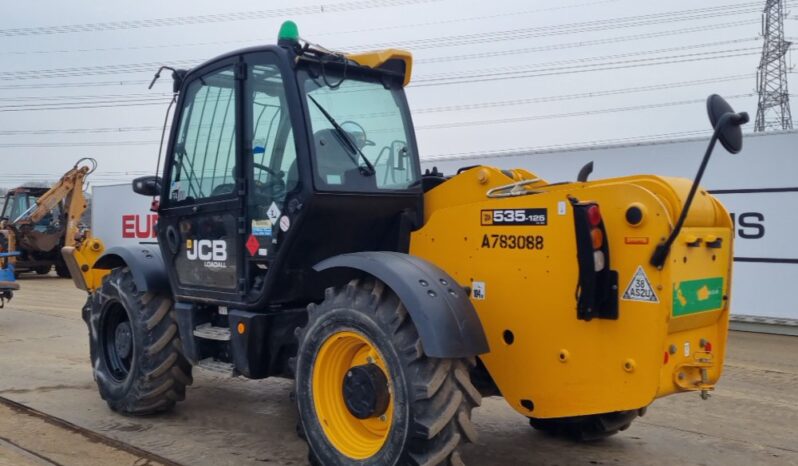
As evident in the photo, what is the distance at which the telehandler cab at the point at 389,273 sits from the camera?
11.7 ft

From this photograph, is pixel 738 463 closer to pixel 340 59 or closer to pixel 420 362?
pixel 420 362

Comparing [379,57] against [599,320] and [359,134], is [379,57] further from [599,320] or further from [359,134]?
[599,320]

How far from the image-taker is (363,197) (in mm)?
4465

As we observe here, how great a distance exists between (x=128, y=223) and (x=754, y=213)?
1506 cm

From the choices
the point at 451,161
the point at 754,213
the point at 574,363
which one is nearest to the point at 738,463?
the point at 574,363

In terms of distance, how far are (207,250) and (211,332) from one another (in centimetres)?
56

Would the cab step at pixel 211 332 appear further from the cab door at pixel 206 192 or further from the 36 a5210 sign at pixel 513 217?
the 36 a5210 sign at pixel 513 217

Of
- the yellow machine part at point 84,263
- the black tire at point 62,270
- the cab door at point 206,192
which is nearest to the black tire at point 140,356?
the cab door at point 206,192

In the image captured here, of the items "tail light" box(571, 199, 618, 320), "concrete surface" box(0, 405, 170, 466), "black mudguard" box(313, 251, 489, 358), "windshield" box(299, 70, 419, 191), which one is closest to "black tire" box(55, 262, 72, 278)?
"concrete surface" box(0, 405, 170, 466)

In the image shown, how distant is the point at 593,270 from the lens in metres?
3.55

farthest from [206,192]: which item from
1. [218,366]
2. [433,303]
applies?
[433,303]

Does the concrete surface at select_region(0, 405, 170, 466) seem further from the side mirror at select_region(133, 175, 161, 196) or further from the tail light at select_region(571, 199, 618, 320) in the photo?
the tail light at select_region(571, 199, 618, 320)

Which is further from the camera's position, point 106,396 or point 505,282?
point 106,396

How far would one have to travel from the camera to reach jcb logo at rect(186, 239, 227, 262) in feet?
16.4
